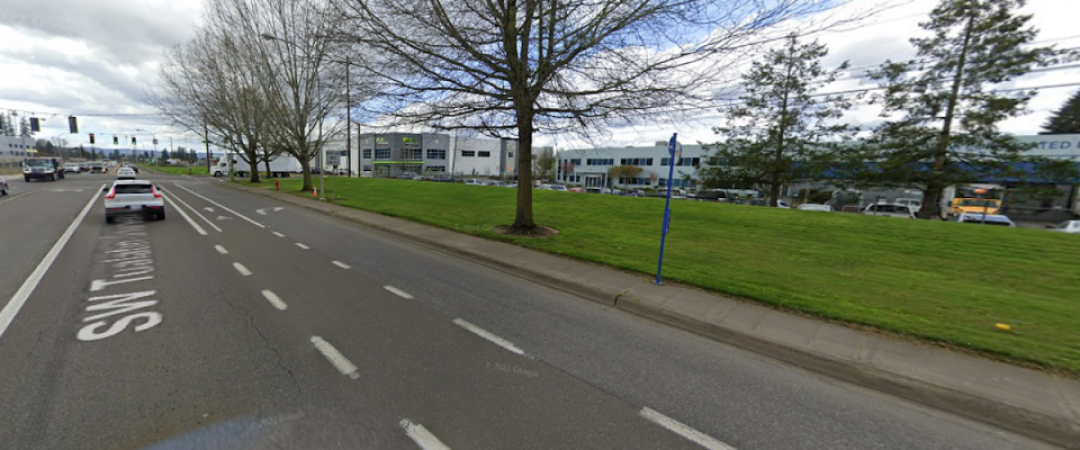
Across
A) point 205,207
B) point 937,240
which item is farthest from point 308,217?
point 937,240

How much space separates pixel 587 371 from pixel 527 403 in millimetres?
796

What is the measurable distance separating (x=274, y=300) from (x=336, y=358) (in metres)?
2.21

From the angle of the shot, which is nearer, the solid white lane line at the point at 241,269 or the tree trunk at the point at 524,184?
the solid white lane line at the point at 241,269

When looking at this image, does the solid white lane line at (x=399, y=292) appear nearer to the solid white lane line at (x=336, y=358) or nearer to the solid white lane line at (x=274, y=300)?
the solid white lane line at (x=274, y=300)

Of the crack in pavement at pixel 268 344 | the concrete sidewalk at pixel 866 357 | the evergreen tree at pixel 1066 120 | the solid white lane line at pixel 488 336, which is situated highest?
the evergreen tree at pixel 1066 120

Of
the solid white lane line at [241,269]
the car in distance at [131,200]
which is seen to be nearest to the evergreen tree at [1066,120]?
the solid white lane line at [241,269]

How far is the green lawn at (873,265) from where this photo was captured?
4.53 metres

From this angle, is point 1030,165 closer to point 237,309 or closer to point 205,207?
point 237,309

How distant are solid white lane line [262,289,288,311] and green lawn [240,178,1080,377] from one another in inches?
197

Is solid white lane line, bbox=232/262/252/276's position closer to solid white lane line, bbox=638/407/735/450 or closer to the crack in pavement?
the crack in pavement

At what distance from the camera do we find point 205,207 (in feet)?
52.3

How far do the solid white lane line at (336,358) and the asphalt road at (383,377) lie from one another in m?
0.02

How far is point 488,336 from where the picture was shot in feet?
14.0

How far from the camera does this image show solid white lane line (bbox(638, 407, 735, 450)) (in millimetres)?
2670
